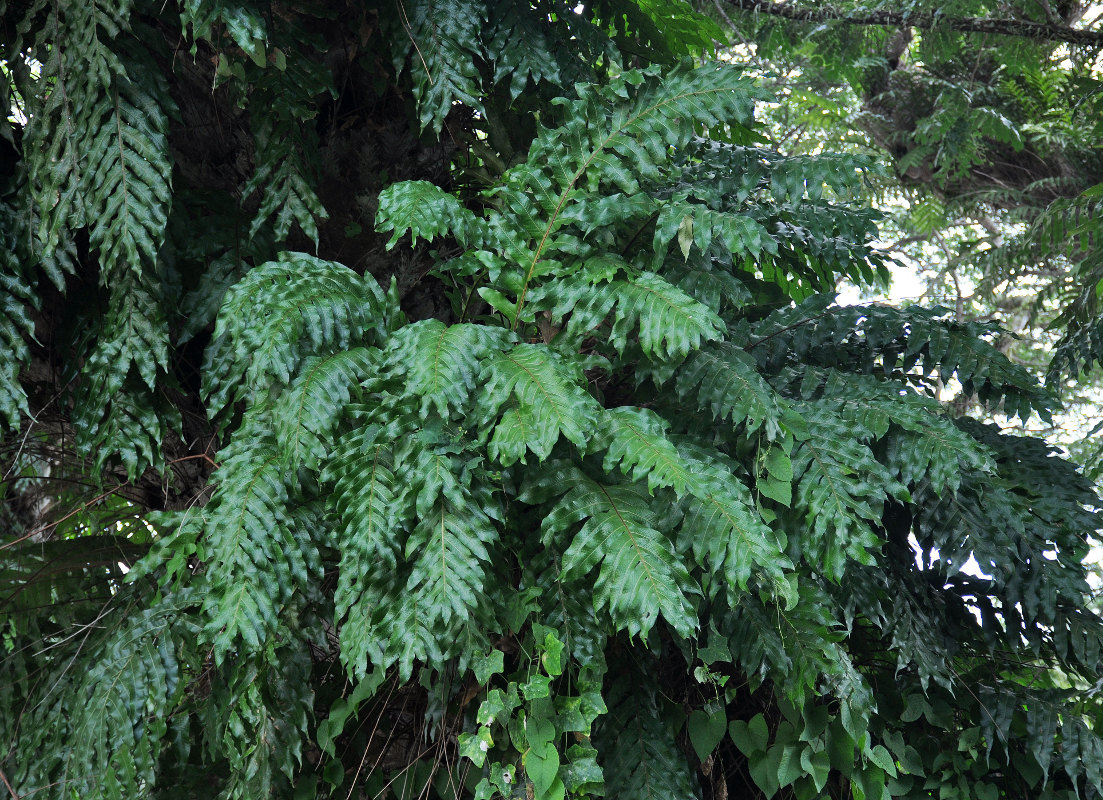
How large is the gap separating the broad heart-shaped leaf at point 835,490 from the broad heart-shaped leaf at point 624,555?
290mm

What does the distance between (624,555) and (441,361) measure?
443 mm

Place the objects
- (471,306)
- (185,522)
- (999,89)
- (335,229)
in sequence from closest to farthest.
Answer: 1. (185,522)
2. (471,306)
3. (335,229)
4. (999,89)

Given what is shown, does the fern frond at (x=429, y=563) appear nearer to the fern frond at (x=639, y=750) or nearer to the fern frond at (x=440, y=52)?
the fern frond at (x=639, y=750)

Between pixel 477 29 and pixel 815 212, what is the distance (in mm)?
908

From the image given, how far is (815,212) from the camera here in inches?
80.7

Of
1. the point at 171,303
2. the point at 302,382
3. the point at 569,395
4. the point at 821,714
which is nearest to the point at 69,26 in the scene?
the point at 171,303

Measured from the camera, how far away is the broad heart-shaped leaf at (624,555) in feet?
4.44

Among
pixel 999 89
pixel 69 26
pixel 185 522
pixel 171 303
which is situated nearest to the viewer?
pixel 185 522

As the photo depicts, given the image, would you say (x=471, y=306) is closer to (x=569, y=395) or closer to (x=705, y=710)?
(x=569, y=395)

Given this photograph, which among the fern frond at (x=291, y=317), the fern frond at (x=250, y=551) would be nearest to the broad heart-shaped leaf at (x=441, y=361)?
the fern frond at (x=291, y=317)

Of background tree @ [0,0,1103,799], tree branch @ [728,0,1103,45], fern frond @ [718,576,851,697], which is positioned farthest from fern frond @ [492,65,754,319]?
tree branch @ [728,0,1103,45]

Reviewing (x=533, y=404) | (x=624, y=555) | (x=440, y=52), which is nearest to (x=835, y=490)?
(x=624, y=555)

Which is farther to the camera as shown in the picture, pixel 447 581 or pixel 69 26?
pixel 69 26

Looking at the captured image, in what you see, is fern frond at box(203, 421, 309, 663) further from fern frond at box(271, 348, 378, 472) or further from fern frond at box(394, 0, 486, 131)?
fern frond at box(394, 0, 486, 131)
